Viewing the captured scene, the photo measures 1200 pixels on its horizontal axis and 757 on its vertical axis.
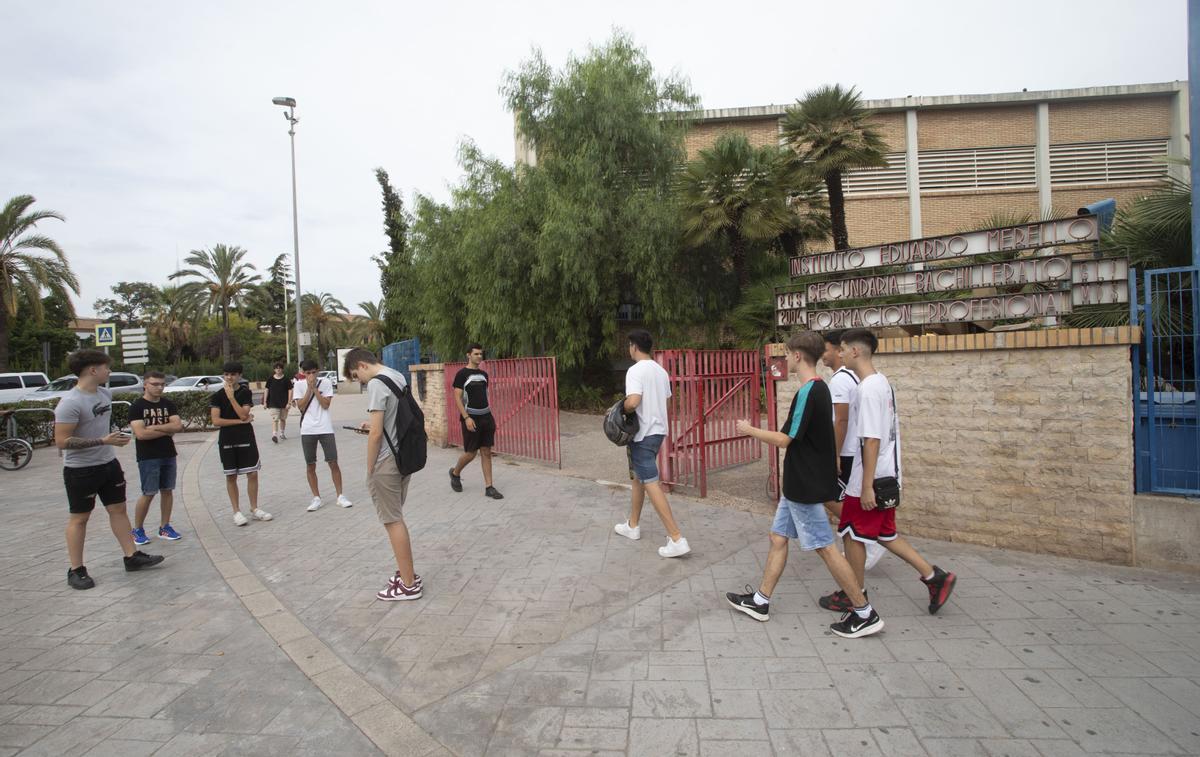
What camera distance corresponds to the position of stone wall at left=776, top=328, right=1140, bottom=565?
464cm

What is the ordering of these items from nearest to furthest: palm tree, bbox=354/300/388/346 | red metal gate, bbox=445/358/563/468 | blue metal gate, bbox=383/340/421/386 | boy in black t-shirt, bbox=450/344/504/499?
1. boy in black t-shirt, bbox=450/344/504/499
2. red metal gate, bbox=445/358/563/468
3. blue metal gate, bbox=383/340/421/386
4. palm tree, bbox=354/300/388/346

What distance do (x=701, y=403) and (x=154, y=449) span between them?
17.7 ft

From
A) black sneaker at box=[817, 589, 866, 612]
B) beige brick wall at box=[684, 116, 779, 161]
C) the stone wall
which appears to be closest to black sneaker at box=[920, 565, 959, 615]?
black sneaker at box=[817, 589, 866, 612]

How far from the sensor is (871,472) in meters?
3.56

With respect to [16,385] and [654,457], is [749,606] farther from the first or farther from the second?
[16,385]

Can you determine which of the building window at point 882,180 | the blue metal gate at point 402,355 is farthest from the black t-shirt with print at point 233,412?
the building window at point 882,180

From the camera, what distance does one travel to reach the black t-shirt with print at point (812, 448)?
141 inches

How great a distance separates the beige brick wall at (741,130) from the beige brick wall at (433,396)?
43.4 ft

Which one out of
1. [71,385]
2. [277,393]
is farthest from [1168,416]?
[71,385]

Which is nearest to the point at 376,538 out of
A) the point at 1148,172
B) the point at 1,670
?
the point at 1,670

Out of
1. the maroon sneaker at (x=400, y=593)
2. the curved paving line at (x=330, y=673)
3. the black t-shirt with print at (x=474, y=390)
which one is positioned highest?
the black t-shirt with print at (x=474, y=390)

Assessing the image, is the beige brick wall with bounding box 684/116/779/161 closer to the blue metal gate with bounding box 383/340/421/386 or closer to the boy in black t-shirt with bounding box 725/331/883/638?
the blue metal gate with bounding box 383/340/421/386

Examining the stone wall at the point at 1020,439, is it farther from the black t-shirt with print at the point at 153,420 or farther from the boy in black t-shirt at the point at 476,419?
the black t-shirt with print at the point at 153,420

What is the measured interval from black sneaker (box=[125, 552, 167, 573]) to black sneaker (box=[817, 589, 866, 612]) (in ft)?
17.2
